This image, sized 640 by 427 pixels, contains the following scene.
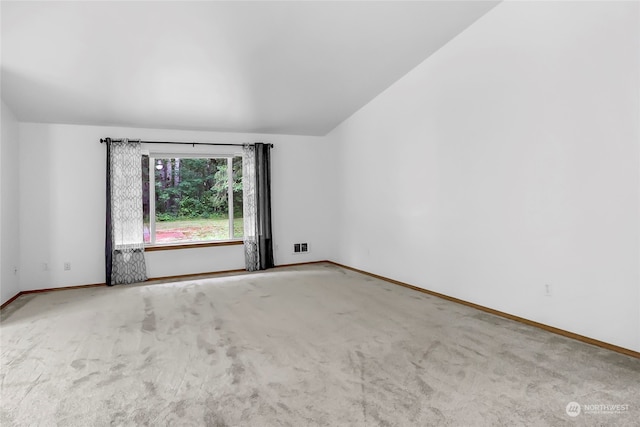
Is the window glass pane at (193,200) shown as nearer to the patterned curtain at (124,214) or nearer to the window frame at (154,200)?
the window frame at (154,200)

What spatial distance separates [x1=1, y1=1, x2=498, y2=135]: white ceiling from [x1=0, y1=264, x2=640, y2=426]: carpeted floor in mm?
2453

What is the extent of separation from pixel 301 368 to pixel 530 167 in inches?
96.7

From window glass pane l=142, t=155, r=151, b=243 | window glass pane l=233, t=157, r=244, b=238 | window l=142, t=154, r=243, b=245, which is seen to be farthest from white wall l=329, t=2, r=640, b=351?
window glass pane l=142, t=155, r=151, b=243

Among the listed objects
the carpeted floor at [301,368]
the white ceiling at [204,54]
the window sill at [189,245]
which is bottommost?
the carpeted floor at [301,368]

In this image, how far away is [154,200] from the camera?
530cm

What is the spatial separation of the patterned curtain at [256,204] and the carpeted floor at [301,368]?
1983mm

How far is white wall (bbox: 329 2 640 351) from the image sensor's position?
7.84 ft

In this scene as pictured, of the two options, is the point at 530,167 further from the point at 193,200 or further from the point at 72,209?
the point at 72,209

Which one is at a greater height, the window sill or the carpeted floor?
the window sill

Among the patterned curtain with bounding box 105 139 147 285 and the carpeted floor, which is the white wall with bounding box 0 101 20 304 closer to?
the carpeted floor

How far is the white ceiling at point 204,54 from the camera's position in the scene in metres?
2.86

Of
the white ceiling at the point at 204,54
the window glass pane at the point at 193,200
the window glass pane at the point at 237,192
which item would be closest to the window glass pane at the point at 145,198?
the window glass pane at the point at 193,200

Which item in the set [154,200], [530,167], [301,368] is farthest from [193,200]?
[530,167]

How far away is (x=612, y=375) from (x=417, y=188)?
2.58 m
